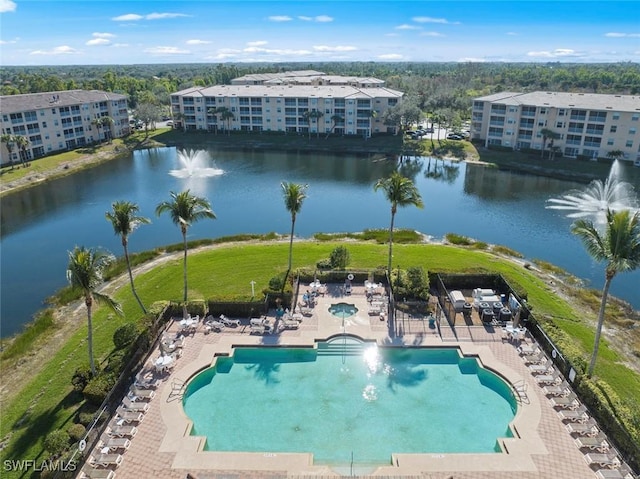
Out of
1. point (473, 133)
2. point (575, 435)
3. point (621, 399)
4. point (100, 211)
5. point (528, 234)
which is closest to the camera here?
point (575, 435)

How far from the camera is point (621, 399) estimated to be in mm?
25234

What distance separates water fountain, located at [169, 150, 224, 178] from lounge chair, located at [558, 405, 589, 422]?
69.7 meters

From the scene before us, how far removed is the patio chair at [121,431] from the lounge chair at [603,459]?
73.4 feet

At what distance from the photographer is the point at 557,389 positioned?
26188mm

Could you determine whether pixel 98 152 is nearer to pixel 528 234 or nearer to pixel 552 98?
pixel 528 234

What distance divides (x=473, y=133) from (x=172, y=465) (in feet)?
317

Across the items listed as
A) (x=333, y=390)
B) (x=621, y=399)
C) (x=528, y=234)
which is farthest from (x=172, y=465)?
(x=528, y=234)

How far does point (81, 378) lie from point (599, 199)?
72.1 meters

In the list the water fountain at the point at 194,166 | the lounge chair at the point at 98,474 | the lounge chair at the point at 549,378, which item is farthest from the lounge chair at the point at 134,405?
the water fountain at the point at 194,166

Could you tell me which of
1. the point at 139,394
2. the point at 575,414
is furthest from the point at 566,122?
the point at 139,394

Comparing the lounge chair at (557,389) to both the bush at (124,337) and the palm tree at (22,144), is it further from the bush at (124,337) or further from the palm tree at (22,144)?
the palm tree at (22,144)

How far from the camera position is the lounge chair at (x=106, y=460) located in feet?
70.0

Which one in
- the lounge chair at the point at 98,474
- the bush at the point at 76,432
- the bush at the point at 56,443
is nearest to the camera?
the lounge chair at the point at 98,474

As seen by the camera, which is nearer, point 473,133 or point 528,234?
point 528,234
